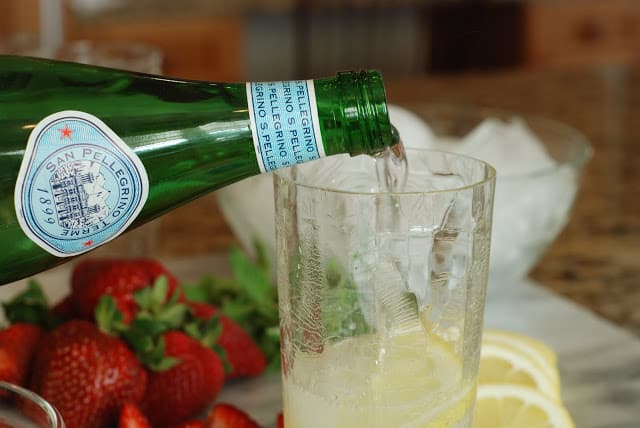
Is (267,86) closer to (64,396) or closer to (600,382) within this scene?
(64,396)

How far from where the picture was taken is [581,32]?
Result: 2.80 metres

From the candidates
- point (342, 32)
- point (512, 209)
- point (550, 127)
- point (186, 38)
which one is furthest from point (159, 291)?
point (342, 32)

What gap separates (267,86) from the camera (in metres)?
0.59

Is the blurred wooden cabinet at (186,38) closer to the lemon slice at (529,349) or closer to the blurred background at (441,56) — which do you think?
the blurred background at (441,56)

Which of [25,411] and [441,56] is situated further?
[441,56]

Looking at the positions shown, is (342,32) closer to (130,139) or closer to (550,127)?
(550,127)

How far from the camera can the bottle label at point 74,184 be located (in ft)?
1.88

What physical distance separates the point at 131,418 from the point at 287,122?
9.1 inches

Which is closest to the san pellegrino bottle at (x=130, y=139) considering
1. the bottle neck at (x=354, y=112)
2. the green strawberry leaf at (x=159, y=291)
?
the bottle neck at (x=354, y=112)

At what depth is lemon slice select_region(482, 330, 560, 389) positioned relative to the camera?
29.4 inches

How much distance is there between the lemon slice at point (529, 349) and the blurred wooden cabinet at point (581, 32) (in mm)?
2047

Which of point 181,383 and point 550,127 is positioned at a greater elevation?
point 550,127

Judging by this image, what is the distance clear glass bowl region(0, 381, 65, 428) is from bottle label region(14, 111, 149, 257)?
0.34 feet

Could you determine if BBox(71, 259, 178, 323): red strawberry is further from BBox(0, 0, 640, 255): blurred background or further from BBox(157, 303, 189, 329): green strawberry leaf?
BBox(0, 0, 640, 255): blurred background
